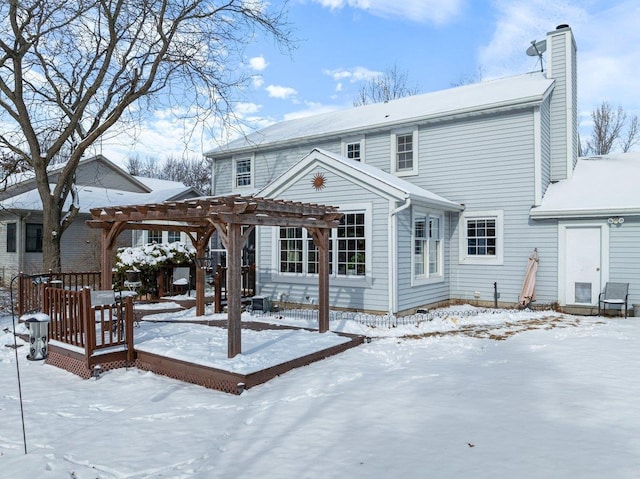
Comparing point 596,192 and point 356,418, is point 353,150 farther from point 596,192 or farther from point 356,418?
point 356,418

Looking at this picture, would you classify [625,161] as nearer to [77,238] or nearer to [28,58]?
[28,58]

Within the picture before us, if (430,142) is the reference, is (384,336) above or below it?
below

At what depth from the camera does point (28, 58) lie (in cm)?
1256

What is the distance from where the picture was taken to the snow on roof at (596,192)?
10430 millimetres

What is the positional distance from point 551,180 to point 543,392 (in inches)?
350

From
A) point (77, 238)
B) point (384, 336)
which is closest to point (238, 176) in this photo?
point (77, 238)

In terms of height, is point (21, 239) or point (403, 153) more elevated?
point (403, 153)

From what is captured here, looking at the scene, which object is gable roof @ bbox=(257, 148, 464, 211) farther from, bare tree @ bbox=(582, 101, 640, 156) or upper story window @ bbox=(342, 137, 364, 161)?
bare tree @ bbox=(582, 101, 640, 156)

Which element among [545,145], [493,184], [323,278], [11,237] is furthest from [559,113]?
[11,237]

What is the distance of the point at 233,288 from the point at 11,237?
1714 centimetres

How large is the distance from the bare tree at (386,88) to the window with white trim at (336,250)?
860 inches

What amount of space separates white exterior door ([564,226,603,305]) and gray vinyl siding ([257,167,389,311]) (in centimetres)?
478

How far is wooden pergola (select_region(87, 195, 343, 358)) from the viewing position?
6.12 m

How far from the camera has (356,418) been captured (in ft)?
14.7
